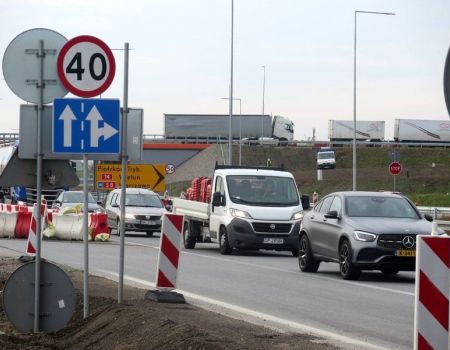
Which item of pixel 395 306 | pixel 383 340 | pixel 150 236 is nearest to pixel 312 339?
pixel 383 340

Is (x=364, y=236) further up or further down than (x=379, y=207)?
further down

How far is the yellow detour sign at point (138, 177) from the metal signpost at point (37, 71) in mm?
42596

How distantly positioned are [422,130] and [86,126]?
102 meters

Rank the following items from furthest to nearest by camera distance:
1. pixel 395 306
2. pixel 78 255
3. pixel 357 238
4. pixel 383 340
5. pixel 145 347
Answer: pixel 78 255, pixel 357 238, pixel 395 306, pixel 383 340, pixel 145 347

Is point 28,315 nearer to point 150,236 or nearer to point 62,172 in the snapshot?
point 62,172

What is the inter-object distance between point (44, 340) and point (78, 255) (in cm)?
1574

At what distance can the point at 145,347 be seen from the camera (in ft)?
35.8

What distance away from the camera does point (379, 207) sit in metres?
22.2

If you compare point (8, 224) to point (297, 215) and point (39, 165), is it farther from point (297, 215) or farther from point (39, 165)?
point (39, 165)

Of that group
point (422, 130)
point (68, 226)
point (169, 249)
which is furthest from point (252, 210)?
point (422, 130)

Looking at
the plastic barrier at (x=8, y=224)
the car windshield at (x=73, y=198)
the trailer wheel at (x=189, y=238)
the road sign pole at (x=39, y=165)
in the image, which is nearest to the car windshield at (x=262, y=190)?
the trailer wheel at (x=189, y=238)

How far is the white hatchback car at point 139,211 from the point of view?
135ft

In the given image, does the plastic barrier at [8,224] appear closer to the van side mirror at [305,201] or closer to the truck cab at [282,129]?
the van side mirror at [305,201]

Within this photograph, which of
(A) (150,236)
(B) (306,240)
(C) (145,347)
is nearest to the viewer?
(C) (145,347)
